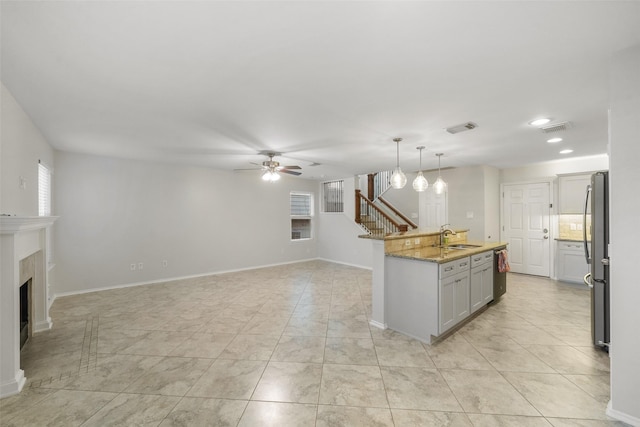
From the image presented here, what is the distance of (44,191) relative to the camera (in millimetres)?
4090

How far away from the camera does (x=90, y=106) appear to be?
8.86ft

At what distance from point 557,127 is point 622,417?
120 inches

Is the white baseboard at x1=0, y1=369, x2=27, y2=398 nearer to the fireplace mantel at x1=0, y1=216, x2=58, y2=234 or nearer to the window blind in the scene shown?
the fireplace mantel at x1=0, y1=216, x2=58, y2=234

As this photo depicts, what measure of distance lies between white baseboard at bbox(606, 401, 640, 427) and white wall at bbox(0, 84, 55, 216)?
5113mm

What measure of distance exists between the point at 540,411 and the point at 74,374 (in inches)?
154

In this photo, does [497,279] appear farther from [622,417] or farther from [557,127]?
[622,417]

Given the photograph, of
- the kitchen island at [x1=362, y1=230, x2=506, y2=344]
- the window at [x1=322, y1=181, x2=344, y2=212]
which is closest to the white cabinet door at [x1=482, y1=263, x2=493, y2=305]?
the kitchen island at [x1=362, y1=230, x2=506, y2=344]

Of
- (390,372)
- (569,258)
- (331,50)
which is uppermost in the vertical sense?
(331,50)

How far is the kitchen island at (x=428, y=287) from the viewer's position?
2951 mm

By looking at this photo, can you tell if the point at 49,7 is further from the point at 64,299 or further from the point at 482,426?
the point at 64,299

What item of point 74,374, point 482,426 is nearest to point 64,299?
point 74,374

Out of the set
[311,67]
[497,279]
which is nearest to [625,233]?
[311,67]

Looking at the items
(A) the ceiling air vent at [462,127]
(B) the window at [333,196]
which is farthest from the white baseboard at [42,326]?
(B) the window at [333,196]

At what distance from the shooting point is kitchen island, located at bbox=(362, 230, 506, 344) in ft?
9.68
